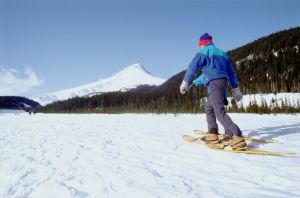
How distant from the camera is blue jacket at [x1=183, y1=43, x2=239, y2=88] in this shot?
496cm

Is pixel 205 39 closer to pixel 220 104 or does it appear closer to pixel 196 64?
pixel 196 64

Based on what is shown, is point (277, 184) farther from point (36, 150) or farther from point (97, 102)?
point (97, 102)

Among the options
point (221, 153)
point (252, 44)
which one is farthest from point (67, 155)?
point (252, 44)

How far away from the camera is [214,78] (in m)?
4.93

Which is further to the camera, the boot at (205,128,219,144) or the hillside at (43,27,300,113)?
the hillside at (43,27,300,113)

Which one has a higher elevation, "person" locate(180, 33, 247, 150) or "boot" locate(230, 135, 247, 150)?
"person" locate(180, 33, 247, 150)

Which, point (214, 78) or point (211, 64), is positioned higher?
point (211, 64)

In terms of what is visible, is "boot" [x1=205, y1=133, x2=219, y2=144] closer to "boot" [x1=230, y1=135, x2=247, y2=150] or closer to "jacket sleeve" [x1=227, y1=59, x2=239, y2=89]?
"boot" [x1=230, y1=135, x2=247, y2=150]

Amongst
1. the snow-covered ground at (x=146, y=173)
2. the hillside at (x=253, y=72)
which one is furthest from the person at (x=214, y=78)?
the hillside at (x=253, y=72)

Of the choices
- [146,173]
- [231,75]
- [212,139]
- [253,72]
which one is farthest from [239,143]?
[253,72]

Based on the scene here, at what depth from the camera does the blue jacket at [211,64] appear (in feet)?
16.3

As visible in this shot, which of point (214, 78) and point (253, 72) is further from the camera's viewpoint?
point (253, 72)

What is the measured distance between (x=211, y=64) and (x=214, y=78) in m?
0.28

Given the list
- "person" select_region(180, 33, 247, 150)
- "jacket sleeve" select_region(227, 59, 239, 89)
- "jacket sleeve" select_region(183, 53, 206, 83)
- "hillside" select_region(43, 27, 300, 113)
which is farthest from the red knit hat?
"hillside" select_region(43, 27, 300, 113)
